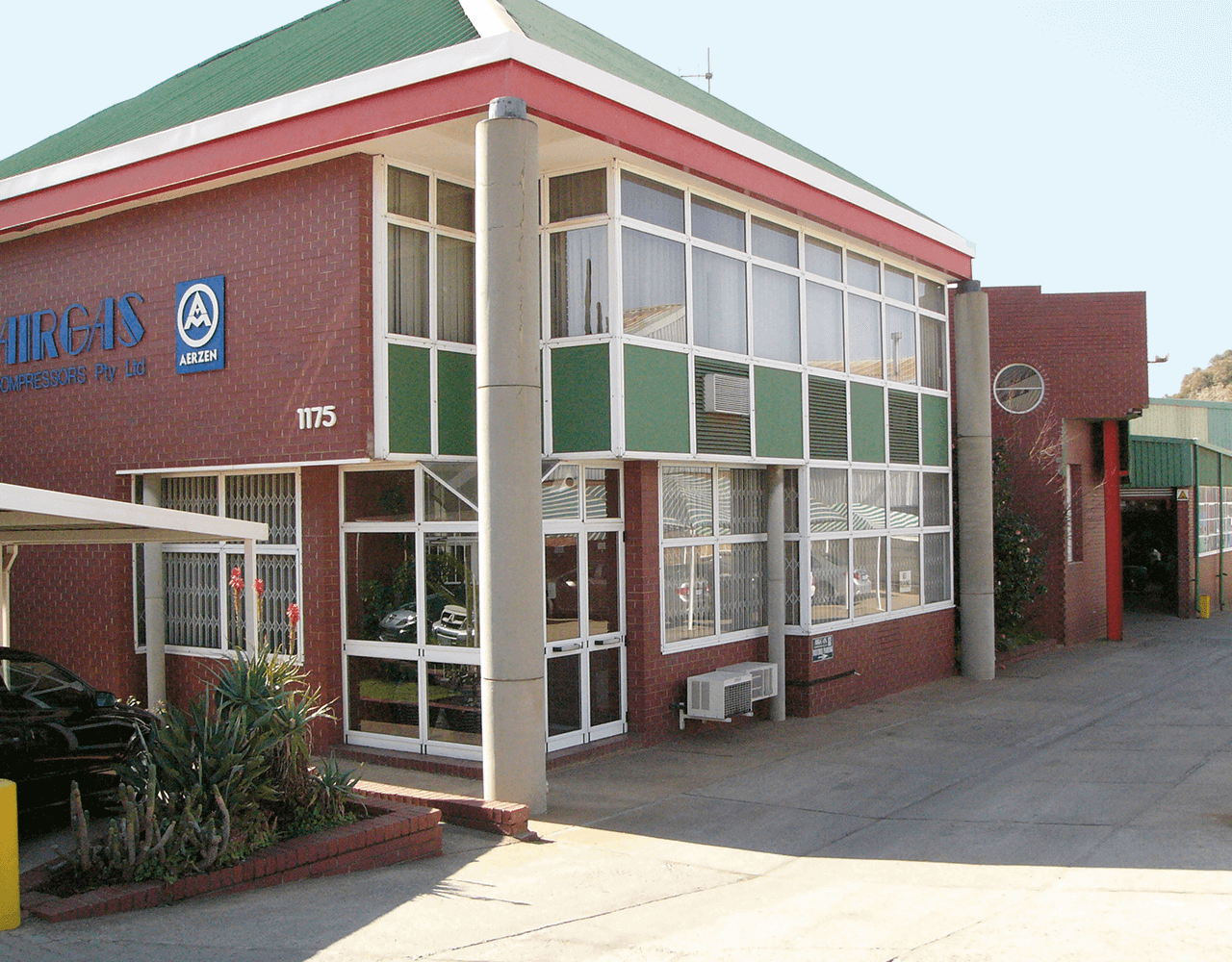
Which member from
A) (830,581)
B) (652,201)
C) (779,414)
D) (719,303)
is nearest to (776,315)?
(779,414)

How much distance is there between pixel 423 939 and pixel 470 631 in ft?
15.0

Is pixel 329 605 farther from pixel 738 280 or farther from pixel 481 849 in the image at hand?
pixel 738 280

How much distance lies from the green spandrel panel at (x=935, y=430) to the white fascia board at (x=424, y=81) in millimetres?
4304

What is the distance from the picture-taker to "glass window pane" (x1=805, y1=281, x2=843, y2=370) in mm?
14461

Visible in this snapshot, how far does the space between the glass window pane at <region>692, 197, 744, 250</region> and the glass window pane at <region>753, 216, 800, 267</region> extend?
35cm

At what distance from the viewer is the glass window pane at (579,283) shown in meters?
11.2

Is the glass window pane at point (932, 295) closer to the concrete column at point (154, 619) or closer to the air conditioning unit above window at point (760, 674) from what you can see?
the air conditioning unit above window at point (760, 674)

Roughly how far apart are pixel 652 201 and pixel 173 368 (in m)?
5.22

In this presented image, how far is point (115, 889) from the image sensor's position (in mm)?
6820

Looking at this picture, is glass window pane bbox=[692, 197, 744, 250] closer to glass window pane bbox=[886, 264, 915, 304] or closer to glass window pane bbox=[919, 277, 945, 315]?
glass window pane bbox=[886, 264, 915, 304]

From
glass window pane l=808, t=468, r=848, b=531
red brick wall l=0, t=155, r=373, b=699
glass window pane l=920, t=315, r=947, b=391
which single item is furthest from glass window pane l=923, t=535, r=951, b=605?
red brick wall l=0, t=155, r=373, b=699

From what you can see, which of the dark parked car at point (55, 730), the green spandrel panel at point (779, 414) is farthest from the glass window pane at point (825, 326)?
the dark parked car at point (55, 730)

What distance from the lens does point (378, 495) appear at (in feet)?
37.2

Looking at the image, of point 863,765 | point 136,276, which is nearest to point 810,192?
point 863,765
